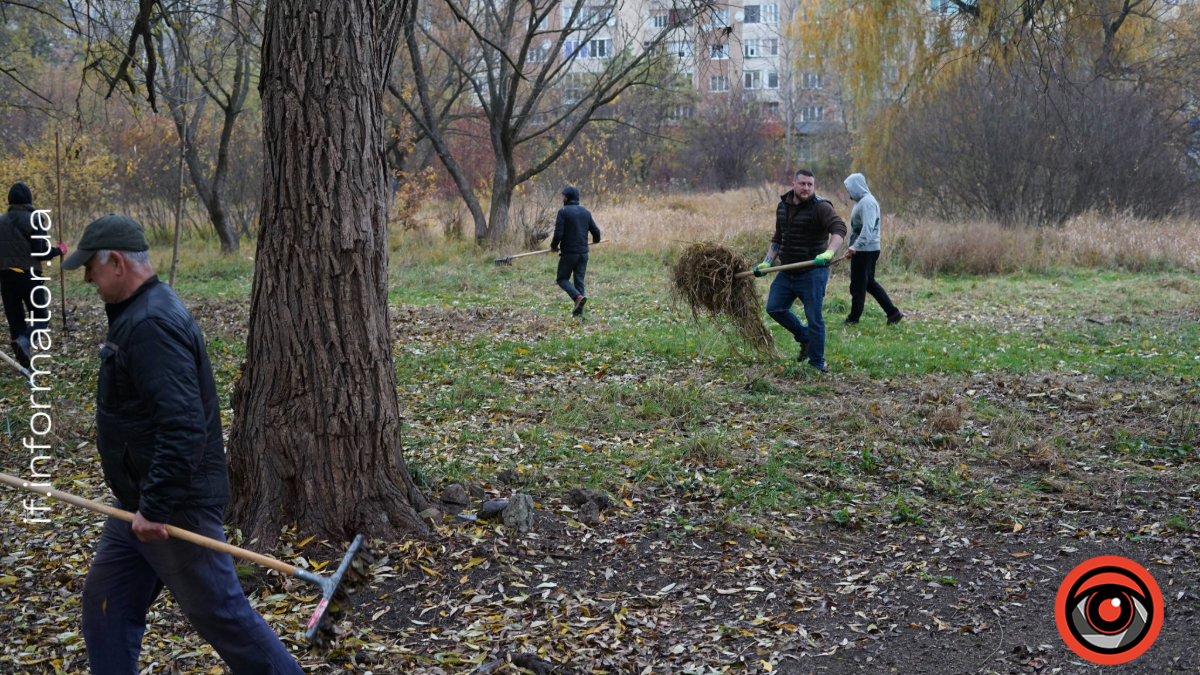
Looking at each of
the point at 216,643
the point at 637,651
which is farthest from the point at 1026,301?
the point at 216,643

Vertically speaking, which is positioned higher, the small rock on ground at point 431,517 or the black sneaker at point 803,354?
the black sneaker at point 803,354

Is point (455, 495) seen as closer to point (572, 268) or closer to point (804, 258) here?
point (804, 258)

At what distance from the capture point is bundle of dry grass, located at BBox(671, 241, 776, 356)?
8.50 metres

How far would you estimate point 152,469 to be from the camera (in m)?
2.82

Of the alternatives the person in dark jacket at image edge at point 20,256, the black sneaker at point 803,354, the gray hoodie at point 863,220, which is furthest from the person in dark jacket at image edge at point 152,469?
the gray hoodie at point 863,220

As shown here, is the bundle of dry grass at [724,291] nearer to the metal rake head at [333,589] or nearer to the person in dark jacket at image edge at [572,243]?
the person in dark jacket at image edge at [572,243]

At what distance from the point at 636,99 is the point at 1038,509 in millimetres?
27465

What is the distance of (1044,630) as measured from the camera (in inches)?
152

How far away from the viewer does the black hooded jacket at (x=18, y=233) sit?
905 centimetres

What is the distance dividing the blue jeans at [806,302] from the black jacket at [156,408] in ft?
20.3

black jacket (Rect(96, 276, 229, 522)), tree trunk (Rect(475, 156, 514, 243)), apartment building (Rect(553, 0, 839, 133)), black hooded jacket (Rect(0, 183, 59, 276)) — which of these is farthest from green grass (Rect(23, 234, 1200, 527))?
tree trunk (Rect(475, 156, 514, 243))

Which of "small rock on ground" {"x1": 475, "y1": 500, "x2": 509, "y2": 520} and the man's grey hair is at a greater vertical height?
the man's grey hair

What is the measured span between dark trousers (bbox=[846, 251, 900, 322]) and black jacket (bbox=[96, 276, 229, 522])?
896 centimetres

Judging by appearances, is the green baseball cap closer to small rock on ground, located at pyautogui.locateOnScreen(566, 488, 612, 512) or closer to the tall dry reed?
small rock on ground, located at pyautogui.locateOnScreen(566, 488, 612, 512)
